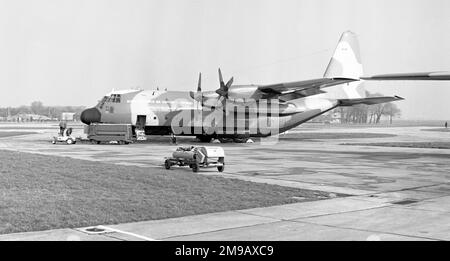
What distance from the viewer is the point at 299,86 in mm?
34906

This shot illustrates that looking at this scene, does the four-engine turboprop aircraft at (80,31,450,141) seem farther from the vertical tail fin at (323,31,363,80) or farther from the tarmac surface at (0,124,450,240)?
the tarmac surface at (0,124,450,240)

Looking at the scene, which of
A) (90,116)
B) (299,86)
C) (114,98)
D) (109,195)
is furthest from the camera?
(114,98)

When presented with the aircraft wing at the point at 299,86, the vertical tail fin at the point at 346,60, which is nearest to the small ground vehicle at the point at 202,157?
the aircraft wing at the point at 299,86

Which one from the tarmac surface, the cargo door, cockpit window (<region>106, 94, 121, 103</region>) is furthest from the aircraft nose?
the tarmac surface

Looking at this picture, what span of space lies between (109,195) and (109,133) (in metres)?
24.4

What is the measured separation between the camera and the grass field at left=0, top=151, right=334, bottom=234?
33.0 ft

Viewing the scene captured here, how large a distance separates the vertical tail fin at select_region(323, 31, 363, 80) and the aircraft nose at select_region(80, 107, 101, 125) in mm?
20484

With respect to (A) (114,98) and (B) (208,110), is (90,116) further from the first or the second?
(B) (208,110)

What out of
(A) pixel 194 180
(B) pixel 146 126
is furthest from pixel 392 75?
(B) pixel 146 126

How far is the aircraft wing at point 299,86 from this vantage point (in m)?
34.1

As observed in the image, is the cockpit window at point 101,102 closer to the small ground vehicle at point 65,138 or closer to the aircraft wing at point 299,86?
the small ground vehicle at point 65,138

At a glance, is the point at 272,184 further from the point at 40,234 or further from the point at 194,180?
the point at 40,234

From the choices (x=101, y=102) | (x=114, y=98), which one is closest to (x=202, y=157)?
(x=114, y=98)
